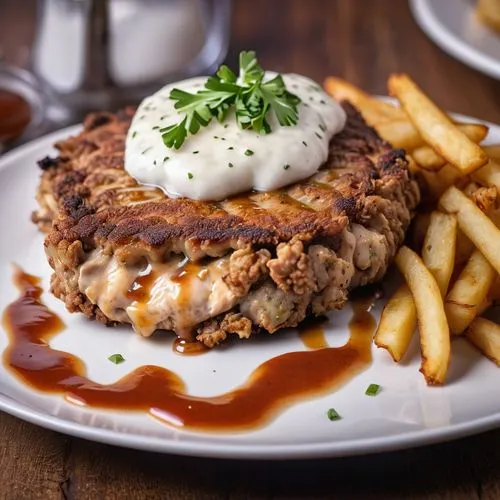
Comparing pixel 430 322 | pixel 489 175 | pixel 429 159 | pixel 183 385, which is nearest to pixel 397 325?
pixel 430 322

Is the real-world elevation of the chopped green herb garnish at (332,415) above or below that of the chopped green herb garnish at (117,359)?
above

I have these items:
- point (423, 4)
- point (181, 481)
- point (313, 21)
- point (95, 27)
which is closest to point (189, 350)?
point (181, 481)

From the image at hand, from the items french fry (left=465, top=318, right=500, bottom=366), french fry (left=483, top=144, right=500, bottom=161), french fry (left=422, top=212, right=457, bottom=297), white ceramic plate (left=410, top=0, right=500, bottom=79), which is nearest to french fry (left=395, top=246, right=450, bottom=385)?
french fry (left=422, top=212, right=457, bottom=297)

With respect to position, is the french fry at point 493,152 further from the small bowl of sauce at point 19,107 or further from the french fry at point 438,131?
the small bowl of sauce at point 19,107

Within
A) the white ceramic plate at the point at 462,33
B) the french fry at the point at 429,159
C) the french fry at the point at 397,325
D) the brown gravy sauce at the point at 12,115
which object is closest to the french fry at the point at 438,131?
the french fry at the point at 429,159

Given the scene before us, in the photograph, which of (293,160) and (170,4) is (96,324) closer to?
(293,160)
